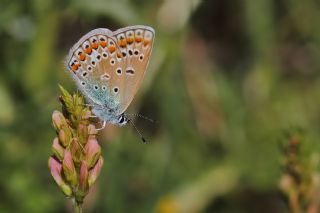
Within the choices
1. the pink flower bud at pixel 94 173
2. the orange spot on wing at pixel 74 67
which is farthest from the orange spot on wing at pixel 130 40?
the pink flower bud at pixel 94 173

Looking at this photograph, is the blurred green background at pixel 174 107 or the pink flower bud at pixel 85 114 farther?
the blurred green background at pixel 174 107

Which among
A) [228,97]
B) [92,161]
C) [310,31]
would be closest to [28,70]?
[228,97]

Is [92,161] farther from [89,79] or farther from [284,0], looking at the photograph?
[284,0]

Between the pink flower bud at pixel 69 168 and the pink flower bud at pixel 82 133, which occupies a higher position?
the pink flower bud at pixel 82 133

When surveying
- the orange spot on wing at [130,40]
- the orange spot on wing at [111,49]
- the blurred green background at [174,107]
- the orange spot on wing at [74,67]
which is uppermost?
the orange spot on wing at [74,67]

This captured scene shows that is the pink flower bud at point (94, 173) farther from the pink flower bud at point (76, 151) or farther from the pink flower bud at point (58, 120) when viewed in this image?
the pink flower bud at point (58, 120)

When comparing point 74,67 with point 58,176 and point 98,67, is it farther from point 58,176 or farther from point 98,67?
point 58,176

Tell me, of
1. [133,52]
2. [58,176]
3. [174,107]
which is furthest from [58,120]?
[174,107]
